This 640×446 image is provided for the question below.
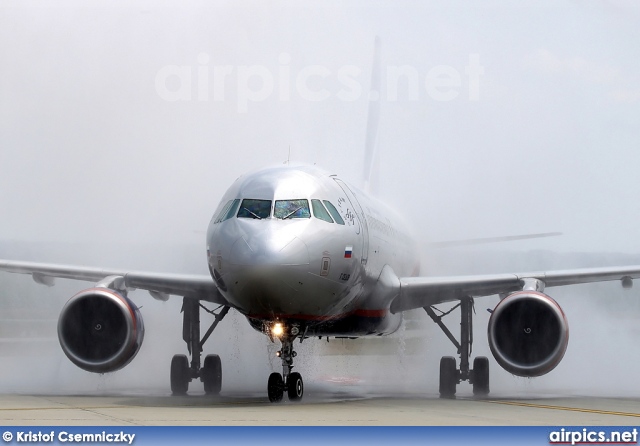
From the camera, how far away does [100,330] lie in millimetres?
17703

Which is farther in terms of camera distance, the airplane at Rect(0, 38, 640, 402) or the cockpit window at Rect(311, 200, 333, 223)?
the cockpit window at Rect(311, 200, 333, 223)

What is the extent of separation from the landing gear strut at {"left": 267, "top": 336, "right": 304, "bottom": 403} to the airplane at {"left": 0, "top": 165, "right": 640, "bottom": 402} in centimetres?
2

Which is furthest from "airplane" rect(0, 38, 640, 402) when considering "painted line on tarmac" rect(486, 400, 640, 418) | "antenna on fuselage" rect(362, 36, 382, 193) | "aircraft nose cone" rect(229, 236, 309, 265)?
"antenna on fuselage" rect(362, 36, 382, 193)

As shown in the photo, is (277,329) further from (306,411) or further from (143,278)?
(143,278)

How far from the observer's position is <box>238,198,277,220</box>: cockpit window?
15.4 meters

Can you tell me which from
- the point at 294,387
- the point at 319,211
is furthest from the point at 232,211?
the point at 294,387

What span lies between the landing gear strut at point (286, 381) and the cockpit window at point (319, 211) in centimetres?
195

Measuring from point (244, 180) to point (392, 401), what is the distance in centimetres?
426

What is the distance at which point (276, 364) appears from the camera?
25.5 metres

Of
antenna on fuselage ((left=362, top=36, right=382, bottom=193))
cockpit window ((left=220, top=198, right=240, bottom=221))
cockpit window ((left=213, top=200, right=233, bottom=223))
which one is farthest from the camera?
antenna on fuselage ((left=362, top=36, right=382, bottom=193))

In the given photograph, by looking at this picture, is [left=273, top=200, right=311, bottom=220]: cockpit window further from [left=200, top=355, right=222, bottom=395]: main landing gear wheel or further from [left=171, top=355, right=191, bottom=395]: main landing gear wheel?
[left=200, top=355, right=222, bottom=395]: main landing gear wheel

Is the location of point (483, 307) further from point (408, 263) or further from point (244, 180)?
point (244, 180)

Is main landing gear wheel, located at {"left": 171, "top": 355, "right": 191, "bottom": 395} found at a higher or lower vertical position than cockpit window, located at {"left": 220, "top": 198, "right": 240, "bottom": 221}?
lower

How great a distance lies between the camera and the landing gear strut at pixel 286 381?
15969 mm
